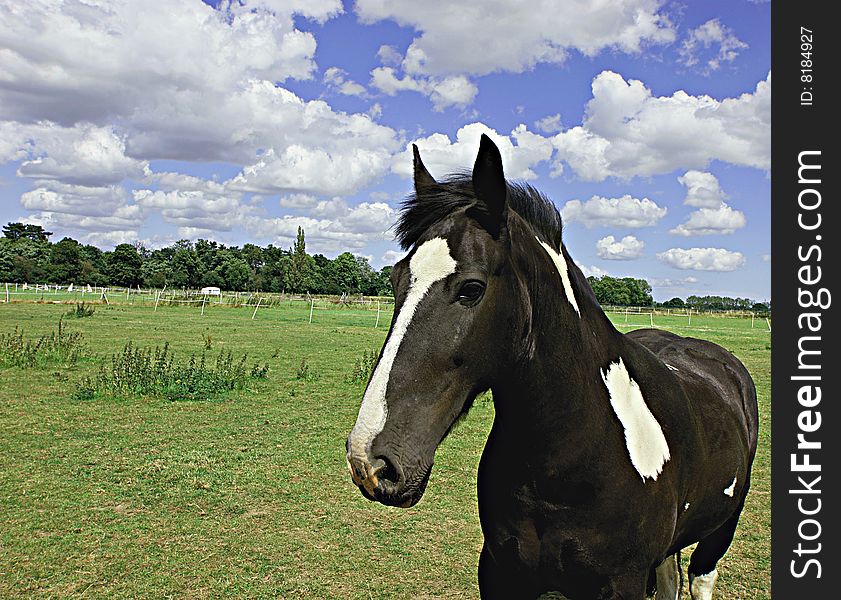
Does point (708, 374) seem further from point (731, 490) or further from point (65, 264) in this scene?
point (65, 264)

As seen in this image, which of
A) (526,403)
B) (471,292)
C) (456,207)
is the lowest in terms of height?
(526,403)

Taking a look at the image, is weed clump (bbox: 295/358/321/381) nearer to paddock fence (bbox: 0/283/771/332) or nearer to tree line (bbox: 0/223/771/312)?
paddock fence (bbox: 0/283/771/332)

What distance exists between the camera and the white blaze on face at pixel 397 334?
1.69 meters

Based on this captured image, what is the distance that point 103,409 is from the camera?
9.91m

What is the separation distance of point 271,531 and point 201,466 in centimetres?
213

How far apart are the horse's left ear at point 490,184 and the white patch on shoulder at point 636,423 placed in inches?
35.8

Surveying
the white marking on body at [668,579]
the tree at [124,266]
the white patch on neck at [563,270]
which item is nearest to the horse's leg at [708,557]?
the white marking on body at [668,579]

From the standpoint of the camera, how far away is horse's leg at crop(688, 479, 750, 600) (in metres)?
3.95

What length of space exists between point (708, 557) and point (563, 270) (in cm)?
284

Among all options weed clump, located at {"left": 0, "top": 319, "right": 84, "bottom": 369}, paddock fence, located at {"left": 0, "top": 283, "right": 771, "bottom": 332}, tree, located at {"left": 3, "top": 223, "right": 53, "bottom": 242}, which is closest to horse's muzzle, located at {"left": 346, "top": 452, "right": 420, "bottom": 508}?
weed clump, located at {"left": 0, "top": 319, "right": 84, "bottom": 369}

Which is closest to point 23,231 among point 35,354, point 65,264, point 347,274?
point 65,264

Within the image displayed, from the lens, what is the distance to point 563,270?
7.80 feet
